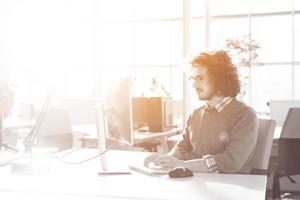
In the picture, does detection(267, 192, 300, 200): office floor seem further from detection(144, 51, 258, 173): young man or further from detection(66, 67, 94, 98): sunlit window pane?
detection(66, 67, 94, 98): sunlit window pane

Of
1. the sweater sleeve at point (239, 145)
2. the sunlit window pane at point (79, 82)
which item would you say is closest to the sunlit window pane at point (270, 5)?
the sunlit window pane at point (79, 82)

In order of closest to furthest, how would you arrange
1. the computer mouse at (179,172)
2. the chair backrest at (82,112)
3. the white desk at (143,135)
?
the computer mouse at (179,172)
the white desk at (143,135)
the chair backrest at (82,112)

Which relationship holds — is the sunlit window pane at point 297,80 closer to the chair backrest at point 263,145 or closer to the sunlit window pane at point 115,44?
the sunlit window pane at point 115,44

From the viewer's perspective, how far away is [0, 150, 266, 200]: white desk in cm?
187

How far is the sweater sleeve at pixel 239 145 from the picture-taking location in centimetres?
243

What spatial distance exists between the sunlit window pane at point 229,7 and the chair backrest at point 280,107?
14.7ft

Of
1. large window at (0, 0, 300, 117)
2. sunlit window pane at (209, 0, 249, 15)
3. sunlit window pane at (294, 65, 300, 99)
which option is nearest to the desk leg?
large window at (0, 0, 300, 117)

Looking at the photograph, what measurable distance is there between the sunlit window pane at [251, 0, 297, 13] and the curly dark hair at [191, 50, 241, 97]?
6901 millimetres

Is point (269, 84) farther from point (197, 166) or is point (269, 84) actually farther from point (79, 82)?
point (197, 166)

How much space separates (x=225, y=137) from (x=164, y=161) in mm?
407

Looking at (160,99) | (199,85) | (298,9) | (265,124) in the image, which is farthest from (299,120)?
(298,9)

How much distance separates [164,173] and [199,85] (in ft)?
1.98

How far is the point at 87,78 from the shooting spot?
8.90 metres

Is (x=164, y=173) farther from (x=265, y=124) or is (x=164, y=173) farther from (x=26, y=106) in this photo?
(x=26, y=106)
